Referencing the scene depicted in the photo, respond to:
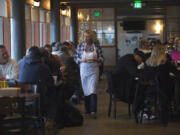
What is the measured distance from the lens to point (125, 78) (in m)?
7.25

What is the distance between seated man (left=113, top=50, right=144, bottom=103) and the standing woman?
15.8 inches

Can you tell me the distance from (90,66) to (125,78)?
2.23 ft

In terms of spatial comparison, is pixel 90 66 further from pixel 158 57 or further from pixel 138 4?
pixel 138 4

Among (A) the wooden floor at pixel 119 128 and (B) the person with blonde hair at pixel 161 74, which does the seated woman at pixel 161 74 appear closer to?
(B) the person with blonde hair at pixel 161 74

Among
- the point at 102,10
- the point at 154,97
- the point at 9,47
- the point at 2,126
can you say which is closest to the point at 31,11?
the point at 9,47

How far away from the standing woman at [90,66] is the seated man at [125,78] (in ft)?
1.31

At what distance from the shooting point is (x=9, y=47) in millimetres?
11508

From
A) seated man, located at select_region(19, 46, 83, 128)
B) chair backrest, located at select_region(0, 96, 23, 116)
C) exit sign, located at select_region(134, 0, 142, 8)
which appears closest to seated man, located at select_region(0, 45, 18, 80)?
seated man, located at select_region(19, 46, 83, 128)

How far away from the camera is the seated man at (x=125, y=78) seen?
7207 millimetres

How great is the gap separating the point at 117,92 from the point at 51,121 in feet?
4.56

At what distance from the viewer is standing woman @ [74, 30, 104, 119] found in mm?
7465

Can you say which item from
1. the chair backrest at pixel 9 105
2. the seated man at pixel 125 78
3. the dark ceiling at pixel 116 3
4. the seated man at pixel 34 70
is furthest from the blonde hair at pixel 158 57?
the dark ceiling at pixel 116 3

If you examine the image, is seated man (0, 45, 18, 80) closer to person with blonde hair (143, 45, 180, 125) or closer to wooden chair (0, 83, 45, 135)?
wooden chair (0, 83, 45, 135)

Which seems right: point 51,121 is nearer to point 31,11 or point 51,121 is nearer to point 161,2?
point 31,11
